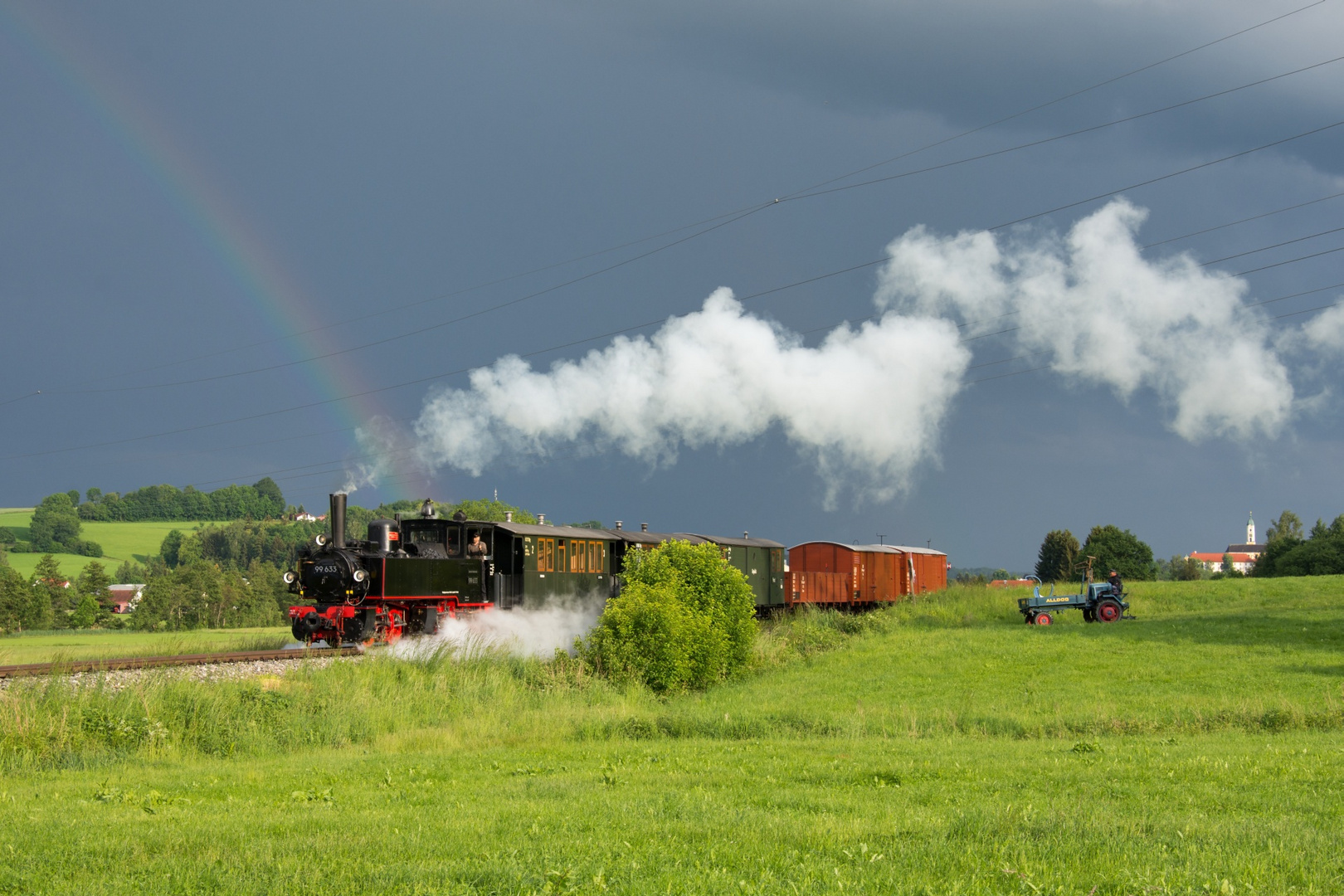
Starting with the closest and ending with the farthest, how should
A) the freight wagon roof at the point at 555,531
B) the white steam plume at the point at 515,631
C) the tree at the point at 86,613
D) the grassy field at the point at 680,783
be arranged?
the grassy field at the point at 680,783 → the white steam plume at the point at 515,631 → the freight wagon roof at the point at 555,531 → the tree at the point at 86,613

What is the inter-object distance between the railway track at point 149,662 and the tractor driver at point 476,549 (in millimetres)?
6720

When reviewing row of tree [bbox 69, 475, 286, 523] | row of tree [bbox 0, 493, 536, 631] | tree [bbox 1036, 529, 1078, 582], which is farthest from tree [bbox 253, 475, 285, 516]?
tree [bbox 1036, 529, 1078, 582]

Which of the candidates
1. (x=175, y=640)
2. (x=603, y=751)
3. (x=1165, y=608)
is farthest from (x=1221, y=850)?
(x=1165, y=608)

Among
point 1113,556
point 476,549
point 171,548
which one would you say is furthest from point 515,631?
point 171,548

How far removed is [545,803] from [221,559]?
5572 inches

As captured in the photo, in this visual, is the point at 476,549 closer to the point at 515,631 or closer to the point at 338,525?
the point at 515,631

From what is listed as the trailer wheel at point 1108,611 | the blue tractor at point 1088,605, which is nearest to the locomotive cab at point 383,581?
the blue tractor at point 1088,605

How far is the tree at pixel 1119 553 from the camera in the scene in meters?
109

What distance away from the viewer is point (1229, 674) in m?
25.8

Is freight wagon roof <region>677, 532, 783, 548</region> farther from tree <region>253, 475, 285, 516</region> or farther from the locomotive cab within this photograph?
tree <region>253, 475, 285, 516</region>

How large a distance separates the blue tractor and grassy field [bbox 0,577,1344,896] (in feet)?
35.6

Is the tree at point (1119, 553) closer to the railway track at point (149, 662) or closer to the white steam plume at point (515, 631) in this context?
the white steam plume at point (515, 631)

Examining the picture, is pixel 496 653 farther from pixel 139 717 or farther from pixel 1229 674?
pixel 1229 674

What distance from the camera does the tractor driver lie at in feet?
105
